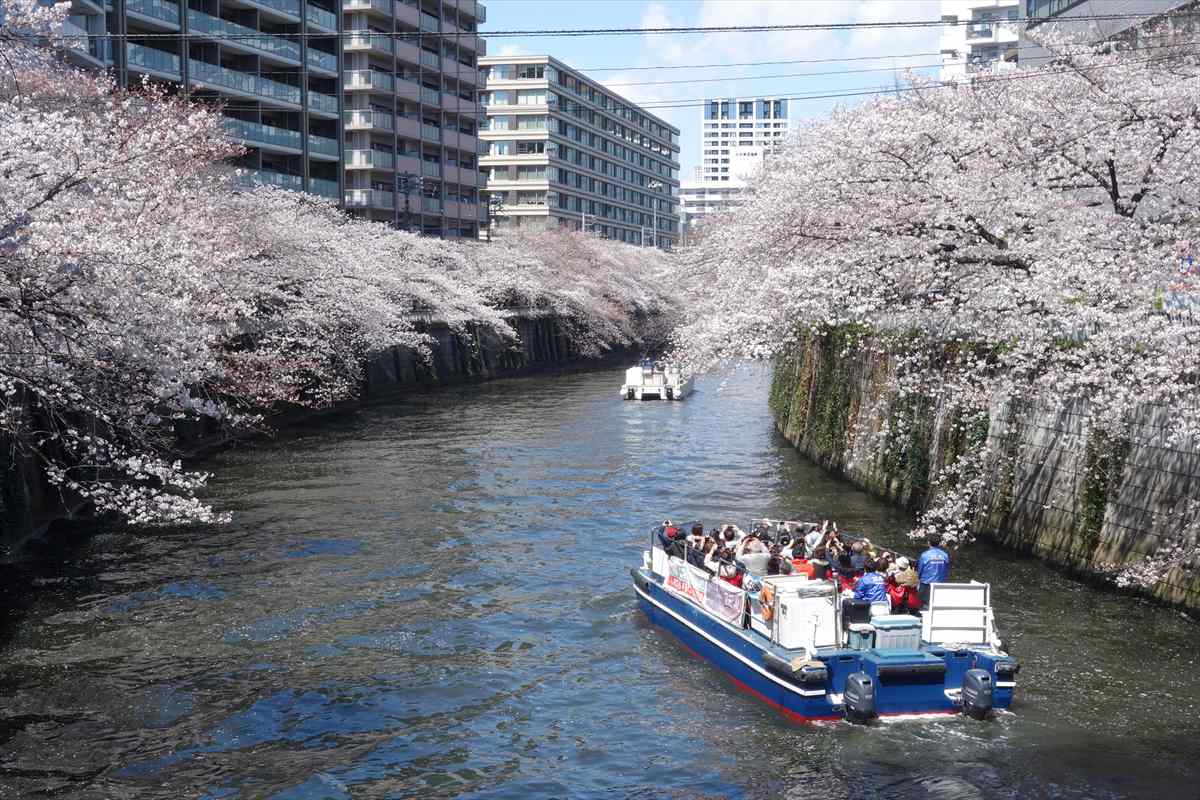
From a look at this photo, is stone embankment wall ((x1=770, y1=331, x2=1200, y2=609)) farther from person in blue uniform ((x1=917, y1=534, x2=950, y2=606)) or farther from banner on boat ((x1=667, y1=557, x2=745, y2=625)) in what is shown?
banner on boat ((x1=667, y1=557, x2=745, y2=625))

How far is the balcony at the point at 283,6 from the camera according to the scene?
182 ft

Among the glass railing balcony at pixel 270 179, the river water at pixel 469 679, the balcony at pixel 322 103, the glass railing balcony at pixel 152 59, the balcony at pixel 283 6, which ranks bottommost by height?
the river water at pixel 469 679

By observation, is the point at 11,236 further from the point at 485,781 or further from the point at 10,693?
the point at 485,781

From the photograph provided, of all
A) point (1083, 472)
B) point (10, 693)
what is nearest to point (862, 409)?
point (1083, 472)

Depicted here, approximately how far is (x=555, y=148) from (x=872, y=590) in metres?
104

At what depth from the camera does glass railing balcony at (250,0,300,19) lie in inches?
2195

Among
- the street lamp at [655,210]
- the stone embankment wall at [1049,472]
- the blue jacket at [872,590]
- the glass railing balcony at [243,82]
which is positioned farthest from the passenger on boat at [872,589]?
the street lamp at [655,210]

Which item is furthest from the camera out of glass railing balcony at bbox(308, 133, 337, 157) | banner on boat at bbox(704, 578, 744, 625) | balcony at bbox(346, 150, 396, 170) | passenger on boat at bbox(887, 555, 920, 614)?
balcony at bbox(346, 150, 396, 170)

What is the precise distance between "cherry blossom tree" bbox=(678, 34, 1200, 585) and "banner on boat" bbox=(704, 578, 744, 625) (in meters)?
3.78

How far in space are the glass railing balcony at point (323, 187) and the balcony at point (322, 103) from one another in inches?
143

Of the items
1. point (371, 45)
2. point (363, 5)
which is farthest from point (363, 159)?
point (363, 5)

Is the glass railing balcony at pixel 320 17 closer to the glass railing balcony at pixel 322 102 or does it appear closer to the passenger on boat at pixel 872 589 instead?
the glass railing balcony at pixel 322 102

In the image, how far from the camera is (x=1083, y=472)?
20.4 m

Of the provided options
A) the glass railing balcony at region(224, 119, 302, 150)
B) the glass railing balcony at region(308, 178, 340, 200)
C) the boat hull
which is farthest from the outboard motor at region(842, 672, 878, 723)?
the glass railing balcony at region(308, 178, 340, 200)
